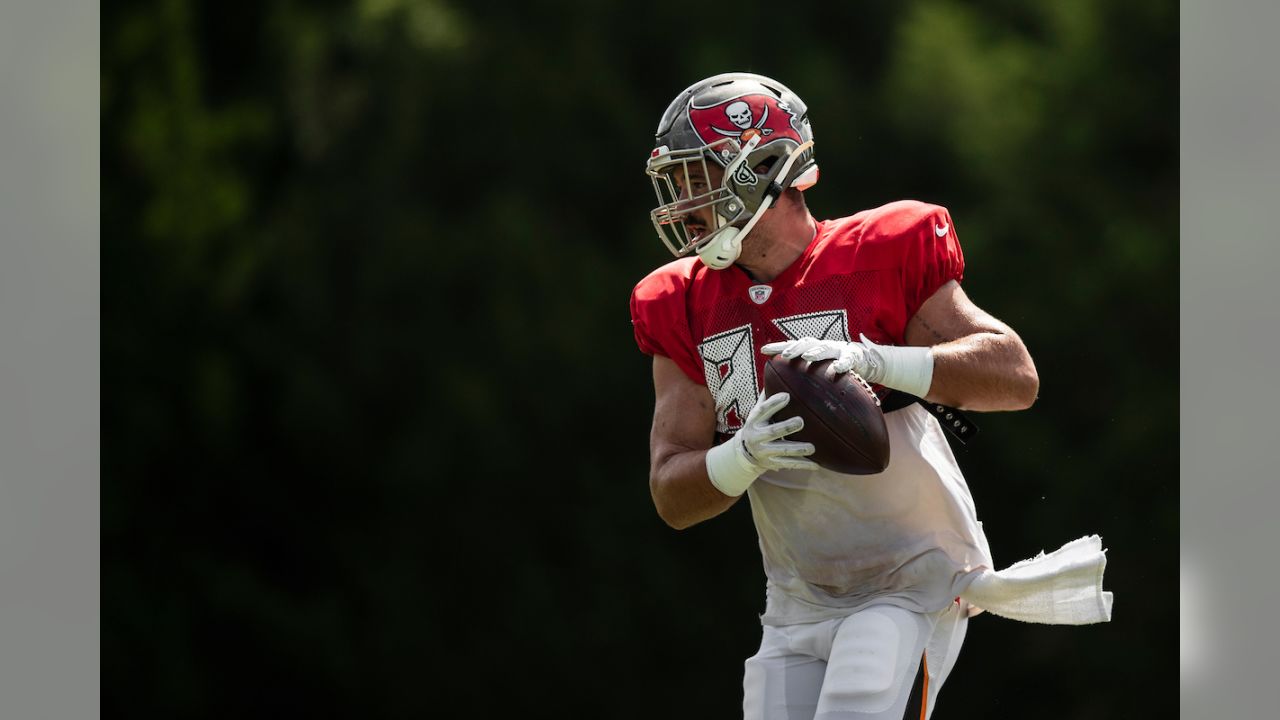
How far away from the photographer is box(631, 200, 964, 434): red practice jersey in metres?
2.76

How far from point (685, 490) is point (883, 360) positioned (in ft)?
1.44

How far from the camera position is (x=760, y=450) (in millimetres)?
2600

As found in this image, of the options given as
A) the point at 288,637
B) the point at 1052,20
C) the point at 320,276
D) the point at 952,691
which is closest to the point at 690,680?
the point at 952,691

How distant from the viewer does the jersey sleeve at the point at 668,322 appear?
115 inches

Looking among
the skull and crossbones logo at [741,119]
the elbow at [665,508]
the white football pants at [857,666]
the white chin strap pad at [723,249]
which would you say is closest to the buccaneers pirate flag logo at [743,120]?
the skull and crossbones logo at [741,119]

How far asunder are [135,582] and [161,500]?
0.88 ft

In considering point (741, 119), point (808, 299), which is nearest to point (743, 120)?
point (741, 119)

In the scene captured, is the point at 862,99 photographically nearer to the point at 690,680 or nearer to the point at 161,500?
the point at 690,680

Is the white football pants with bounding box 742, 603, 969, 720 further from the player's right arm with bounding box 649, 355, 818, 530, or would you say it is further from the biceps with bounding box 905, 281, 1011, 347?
the biceps with bounding box 905, 281, 1011, 347

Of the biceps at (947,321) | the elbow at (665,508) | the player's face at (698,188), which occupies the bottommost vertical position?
the elbow at (665,508)

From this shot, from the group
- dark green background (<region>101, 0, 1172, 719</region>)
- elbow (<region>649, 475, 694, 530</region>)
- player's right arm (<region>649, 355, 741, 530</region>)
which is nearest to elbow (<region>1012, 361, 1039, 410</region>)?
player's right arm (<region>649, 355, 741, 530</region>)

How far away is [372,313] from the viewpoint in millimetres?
4875

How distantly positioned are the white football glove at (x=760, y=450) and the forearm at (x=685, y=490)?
60 mm

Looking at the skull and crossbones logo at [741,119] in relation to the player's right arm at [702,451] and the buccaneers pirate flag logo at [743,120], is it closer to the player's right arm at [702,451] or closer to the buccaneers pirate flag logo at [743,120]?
the buccaneers pirate flag logo at [743,120]
